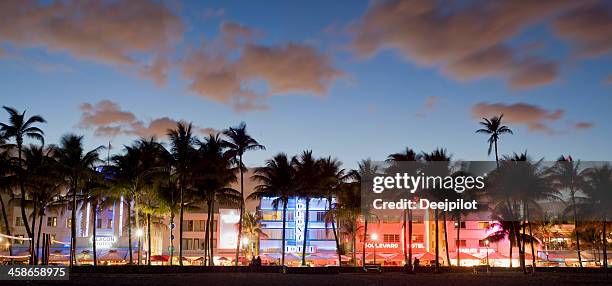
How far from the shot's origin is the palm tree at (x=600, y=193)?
66.7 metres

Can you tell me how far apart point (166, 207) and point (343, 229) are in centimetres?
4035

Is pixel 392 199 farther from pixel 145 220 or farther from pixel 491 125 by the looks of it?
pixel 145 220

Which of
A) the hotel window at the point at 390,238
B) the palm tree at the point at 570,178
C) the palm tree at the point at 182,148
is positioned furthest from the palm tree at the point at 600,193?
the palm tree at the point at 182,148

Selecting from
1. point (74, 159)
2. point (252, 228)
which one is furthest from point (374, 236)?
point (74, 159)

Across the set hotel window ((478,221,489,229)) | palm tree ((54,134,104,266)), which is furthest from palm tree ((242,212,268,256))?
palm tree ((54,134,104,266))

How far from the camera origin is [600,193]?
6706 centimetres

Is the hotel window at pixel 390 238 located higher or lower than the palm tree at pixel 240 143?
lower

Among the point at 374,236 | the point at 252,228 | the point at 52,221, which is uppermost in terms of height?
the point at 52,221

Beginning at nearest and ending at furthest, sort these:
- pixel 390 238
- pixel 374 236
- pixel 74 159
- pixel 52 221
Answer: pixel 74 159 < pixel 374 236 < pixel 52 221 < pixel 390 238

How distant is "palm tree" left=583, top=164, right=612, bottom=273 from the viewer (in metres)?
66.7

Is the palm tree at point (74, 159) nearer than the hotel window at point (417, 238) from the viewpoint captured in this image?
Yes

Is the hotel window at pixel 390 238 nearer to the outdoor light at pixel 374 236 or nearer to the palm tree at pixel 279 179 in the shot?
the outdoor light at pixel 374 236

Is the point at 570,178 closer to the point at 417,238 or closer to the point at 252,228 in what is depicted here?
the point at 417,238

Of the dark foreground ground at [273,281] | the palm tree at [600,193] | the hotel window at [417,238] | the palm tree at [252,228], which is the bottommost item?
the dark foreground ground at [273,281]
